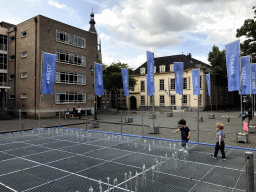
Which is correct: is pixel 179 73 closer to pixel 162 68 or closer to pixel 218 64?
pixel 218 64

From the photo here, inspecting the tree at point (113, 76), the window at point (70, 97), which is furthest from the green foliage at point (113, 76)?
the window at point (70, 97)

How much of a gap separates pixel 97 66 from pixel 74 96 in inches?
523

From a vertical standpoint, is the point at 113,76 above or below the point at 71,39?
below

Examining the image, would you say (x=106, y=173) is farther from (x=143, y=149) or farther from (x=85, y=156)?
(x=143, y=149)

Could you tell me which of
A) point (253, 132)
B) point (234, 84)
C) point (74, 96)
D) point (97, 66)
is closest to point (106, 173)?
point (234, 84)

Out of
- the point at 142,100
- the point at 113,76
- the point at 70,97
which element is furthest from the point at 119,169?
the point at 142,100

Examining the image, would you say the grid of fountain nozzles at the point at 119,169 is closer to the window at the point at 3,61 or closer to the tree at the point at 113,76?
the window at the point at 3,61

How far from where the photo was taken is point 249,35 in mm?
34500

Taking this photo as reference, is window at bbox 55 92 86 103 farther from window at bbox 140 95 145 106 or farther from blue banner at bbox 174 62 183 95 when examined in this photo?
window at bbox 140 95 145 106

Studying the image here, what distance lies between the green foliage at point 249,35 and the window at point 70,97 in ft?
97.8

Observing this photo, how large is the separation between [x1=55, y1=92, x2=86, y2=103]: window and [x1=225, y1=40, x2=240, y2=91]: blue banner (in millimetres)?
25833

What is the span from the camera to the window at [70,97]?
31644 mm

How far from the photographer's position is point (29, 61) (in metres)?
31.0

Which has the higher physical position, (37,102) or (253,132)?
(37,102)
